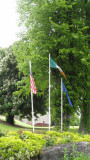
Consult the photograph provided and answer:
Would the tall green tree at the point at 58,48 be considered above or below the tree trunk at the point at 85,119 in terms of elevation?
above

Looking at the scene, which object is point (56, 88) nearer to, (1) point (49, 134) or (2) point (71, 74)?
(2) point (71, 74)

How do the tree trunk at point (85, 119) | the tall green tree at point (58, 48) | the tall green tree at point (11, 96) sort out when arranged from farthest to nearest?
the tall green tree at point (11, 96) → the tree trunk at point (85, 119) → the tall green tree at point (58, 48)

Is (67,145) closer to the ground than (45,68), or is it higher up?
closer to the ground

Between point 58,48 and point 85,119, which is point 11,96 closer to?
point 85,119

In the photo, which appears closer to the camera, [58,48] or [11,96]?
[58,48]

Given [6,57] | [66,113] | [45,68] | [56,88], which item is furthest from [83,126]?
[6,57]

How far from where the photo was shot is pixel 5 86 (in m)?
25.9

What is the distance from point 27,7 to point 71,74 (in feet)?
25.1

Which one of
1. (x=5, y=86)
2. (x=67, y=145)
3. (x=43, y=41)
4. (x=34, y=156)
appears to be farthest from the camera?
(x=5, y=86)

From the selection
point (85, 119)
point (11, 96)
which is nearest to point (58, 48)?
point (85, 119)

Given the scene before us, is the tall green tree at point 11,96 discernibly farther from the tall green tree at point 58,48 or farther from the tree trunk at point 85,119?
the tree trunk at point 85,119

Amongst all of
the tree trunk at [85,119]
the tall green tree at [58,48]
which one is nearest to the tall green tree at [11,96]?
the tall green tree at [58,48]

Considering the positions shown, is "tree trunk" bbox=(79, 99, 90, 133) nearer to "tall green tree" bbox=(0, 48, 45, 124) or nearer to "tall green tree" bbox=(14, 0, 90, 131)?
"tall green tree" bbox=(14, 0, 90, 131)

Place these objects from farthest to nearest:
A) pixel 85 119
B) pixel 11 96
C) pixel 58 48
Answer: pixel 11 96, pixel 85 119, pixel 58 48
